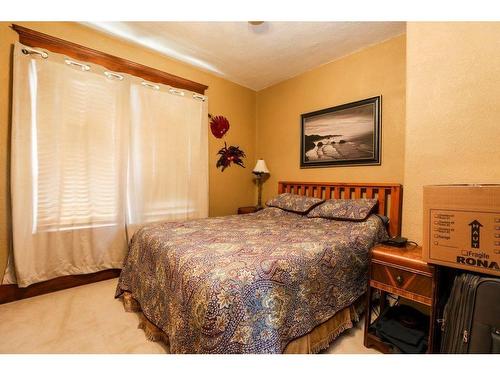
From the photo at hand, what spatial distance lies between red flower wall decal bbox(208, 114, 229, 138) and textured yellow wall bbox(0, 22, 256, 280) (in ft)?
0.29

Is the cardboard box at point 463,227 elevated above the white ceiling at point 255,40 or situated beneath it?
situated beneath

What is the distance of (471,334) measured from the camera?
966 mm

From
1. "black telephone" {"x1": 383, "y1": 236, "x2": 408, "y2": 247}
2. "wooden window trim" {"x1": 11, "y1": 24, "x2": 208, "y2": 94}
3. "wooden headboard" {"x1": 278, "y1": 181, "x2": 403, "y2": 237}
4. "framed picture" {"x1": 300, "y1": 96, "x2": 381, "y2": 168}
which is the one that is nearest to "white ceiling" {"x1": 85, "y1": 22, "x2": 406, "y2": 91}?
"wooden window trim" {"x1": 11, "y1": 24, "x2": 208, "y2": 94}

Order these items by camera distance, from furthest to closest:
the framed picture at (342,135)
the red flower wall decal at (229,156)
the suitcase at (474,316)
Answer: the red flower wall decal at (229,156) → the framed picture at (342,135) → the suitcase at (474,316)

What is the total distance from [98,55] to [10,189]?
1.53m

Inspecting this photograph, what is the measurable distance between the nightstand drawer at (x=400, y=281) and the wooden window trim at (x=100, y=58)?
2955mm

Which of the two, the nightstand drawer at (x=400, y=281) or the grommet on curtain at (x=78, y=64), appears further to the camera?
the grommet on curtain at (x=78, y=64)

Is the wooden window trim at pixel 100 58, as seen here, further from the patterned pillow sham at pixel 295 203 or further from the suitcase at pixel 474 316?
the suitcase at pixel 474 316

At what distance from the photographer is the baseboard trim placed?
198cm

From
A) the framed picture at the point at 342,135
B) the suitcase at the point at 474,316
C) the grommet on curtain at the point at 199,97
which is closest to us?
the suitcase at the point at 474,316

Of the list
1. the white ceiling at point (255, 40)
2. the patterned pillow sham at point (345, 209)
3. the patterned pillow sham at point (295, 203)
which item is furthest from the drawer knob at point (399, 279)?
the white ceiling at point (255, 40)

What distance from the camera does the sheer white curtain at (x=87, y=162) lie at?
1.99m

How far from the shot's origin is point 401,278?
53.4 inches
